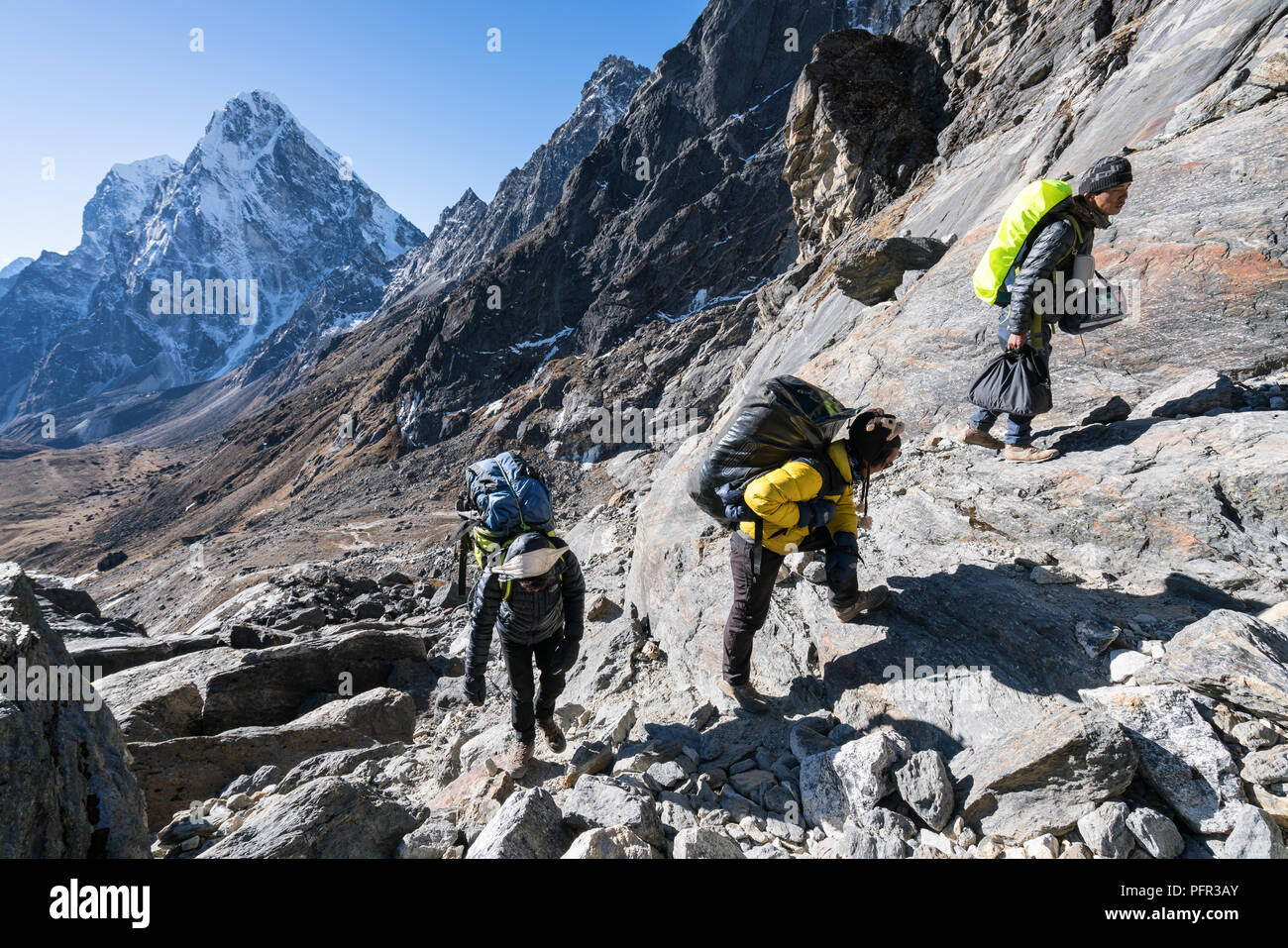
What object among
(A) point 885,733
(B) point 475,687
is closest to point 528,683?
(B) point 475,687

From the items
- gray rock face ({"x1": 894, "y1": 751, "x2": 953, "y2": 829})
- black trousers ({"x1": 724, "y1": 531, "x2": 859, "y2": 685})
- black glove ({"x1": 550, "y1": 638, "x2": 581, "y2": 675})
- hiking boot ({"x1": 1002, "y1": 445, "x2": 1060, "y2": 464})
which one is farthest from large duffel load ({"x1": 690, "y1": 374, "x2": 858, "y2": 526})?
hiking boot ({"x1": 1002, "y1": 445, "x2": 1060, "y2": 464})

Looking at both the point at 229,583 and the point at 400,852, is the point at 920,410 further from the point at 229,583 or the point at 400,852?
the point at 229,583

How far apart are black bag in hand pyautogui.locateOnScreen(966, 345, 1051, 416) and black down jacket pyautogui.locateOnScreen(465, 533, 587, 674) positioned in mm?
4338

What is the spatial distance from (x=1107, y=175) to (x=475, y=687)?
7.10 metres

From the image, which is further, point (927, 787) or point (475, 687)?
point (475, 687)

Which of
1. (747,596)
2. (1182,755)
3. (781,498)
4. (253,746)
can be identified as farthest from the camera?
(253,746)

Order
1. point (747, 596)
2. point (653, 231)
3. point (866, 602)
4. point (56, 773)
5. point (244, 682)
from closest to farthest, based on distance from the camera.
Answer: point (56, 773)
point (747, 596)
point (866, 602)
point (244, 682)
point (653, 231)

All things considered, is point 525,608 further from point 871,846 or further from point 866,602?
point 871,846

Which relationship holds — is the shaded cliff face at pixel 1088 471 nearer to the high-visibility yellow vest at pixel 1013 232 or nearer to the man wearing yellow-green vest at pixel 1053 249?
the man wearing yellow-green vest at pixel 1053 249

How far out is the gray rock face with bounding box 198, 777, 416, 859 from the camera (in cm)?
318

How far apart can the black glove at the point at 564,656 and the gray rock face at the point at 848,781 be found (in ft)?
7.64

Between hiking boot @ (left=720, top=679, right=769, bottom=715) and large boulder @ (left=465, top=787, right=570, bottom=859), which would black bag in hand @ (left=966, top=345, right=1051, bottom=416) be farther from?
large boulder @ (left=465, top=787, right=570, bottom=859)

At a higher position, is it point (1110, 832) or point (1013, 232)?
point (1013, 232)

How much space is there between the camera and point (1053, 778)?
9.00 feet
